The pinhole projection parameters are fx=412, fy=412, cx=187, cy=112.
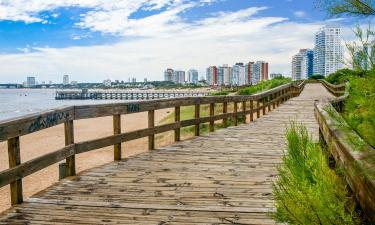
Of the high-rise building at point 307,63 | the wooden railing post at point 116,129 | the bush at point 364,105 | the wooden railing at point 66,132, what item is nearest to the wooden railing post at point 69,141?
the wooden railing at point 66,132

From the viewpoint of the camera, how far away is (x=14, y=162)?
4.52 metres

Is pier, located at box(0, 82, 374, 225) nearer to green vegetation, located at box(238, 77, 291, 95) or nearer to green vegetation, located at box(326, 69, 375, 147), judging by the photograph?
green vegetation, located at box(326, 69, 375, 147)

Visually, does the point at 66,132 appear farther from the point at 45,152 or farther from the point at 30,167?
the point at 45,152

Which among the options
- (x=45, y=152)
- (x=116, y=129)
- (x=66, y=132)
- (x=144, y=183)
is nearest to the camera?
(x=144, y=183)

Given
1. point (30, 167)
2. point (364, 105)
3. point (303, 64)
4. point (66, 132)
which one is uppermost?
point (303, 64)

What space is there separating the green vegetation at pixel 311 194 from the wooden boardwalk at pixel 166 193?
5.71 ft

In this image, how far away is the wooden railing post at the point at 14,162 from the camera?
14.6ft

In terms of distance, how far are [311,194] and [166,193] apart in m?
3.20

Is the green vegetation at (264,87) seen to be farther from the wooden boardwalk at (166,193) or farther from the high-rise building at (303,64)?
the high-rise building at (303,64)

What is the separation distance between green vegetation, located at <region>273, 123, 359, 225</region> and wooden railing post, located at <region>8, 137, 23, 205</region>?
3.15 metres

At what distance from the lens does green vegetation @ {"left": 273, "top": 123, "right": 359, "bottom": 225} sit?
1939 mm

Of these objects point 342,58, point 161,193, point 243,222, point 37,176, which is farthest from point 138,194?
point 37,176

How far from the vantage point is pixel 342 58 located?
211cm

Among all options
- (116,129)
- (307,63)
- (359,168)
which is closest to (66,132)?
(116,129)
